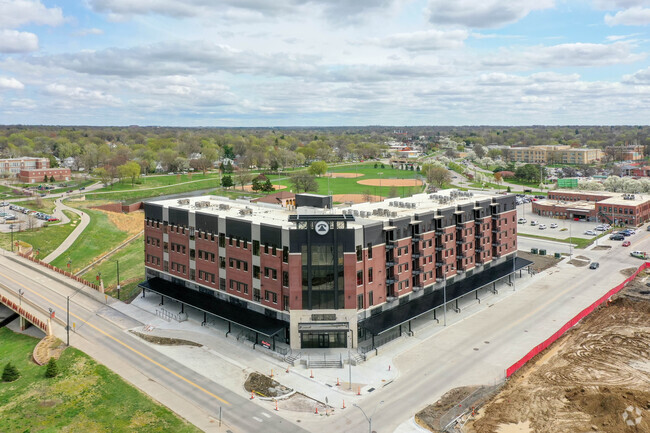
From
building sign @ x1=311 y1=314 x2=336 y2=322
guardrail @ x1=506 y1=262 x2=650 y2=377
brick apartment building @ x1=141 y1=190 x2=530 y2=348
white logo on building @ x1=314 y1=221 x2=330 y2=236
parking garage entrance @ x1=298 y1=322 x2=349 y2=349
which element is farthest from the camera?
parking garage entrance @ x1=298 y1=322 x2=349 y2=349

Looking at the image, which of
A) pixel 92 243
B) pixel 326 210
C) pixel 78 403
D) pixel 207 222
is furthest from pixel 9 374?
pixel 92 243

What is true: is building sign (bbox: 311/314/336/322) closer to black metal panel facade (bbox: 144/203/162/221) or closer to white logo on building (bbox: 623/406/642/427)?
white logo on building (bbox: 623/406/642/427)

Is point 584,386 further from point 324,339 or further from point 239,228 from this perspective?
point 239,228

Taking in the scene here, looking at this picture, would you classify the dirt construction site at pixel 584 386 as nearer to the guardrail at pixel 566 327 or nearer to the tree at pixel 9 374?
the guardrail at pixel 566 327

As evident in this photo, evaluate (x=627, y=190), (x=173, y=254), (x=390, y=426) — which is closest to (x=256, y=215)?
(x=173, y=254)

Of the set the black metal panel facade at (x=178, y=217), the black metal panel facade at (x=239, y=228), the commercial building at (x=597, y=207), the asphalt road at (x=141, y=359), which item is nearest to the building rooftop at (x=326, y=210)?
the black metal panel facade at (x=178, y=217)

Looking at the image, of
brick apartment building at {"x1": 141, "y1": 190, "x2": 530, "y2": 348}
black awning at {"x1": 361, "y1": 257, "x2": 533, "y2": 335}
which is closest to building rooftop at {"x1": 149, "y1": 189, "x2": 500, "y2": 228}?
brick apartment building at {"x1": 141, "y1": 190, "x2": 530, "y2": 348}
